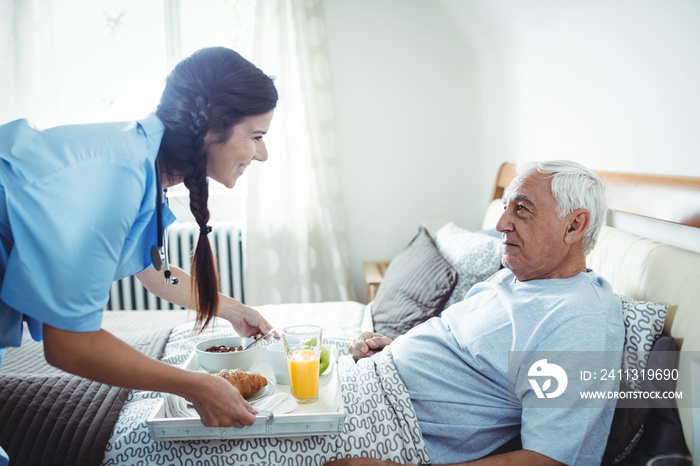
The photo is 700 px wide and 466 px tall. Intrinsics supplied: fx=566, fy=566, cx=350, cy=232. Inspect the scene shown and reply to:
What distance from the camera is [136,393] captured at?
1511 mm

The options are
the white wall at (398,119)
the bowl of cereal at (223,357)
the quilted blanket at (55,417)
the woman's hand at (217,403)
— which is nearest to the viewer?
the woman's hand at (217,403)

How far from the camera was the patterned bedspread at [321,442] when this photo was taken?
121 centimetres

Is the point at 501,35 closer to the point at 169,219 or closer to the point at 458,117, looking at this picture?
the point at 458,117

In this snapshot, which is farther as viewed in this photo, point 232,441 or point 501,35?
point 501,35

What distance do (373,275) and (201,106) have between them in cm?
202

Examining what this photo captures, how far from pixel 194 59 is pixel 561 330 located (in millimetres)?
987

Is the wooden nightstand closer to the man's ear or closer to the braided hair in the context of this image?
the man's ear

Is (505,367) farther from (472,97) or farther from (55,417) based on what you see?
(472,97)

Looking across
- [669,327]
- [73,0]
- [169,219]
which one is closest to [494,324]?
[669,327]

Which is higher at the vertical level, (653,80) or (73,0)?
(73,0)

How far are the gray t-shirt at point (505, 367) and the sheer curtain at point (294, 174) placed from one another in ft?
6.21

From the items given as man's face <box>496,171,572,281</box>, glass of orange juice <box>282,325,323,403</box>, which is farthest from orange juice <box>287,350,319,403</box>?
man's face <box>496,171,572,281</box>

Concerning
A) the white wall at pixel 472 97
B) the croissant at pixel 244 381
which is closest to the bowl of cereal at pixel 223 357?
the croissant at pixel 244 381

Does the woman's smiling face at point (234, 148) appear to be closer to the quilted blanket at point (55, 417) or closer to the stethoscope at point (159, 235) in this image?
the stethoscope at point (159, 235)
